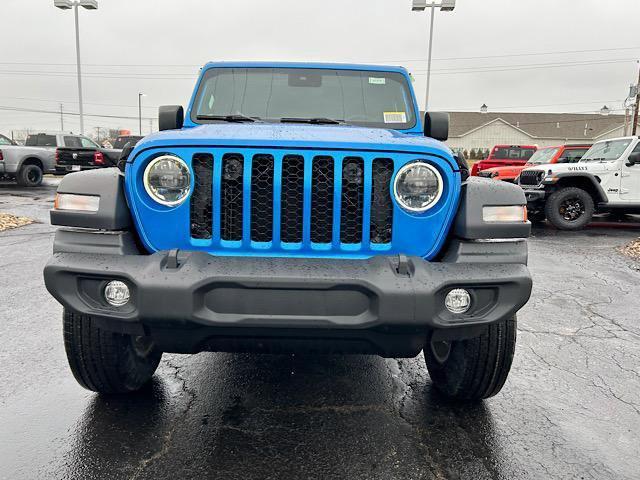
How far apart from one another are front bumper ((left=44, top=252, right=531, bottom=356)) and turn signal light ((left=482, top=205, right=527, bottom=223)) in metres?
0.27

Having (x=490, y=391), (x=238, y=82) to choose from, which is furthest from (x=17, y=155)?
(x=490, y=391)

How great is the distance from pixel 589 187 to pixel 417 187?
9.77 metres

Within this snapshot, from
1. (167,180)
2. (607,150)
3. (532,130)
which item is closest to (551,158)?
(607,150)

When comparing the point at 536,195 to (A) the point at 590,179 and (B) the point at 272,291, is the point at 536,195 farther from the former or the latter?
(B) the point at 272,291

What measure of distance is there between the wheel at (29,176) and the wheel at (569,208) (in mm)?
14943

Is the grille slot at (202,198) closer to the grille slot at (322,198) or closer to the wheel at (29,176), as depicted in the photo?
the grille slot at (322,198)

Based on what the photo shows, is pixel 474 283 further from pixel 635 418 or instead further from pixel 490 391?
pixel 635 418

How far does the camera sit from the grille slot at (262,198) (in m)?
2.23

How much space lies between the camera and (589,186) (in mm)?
10492

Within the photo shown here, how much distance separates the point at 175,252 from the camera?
212cm

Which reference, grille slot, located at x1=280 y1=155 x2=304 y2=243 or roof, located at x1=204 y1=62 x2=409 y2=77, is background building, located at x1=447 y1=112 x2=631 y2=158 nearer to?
roof, located at x1=204 y1=62 x2=409 y2=77

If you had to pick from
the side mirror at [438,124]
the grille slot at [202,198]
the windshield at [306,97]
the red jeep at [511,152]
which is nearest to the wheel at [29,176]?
the windshield at [306,97]

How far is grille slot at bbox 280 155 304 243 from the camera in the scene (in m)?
2.24

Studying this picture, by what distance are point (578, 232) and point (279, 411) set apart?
9.54 m
